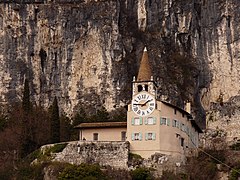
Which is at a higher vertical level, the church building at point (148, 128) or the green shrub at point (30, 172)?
the church building at point (148, 128)

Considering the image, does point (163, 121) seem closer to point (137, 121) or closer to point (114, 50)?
point (137, 121)

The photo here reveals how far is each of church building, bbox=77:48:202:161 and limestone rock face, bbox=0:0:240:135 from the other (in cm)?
2577

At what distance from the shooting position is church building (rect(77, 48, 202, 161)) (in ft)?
238

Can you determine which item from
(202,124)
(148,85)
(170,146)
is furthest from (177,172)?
(202,124)

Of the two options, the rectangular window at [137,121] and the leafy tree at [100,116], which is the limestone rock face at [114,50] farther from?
the rectangular window at [137,121]

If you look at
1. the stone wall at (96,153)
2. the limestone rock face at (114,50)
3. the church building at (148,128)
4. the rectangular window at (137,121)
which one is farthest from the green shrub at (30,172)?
the limestone rock face at (114,50)

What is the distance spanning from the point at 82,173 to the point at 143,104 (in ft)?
32.2

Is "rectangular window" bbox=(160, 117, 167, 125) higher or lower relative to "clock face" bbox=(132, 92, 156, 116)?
lower

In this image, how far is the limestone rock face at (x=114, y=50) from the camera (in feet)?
342

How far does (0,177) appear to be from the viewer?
240 feet

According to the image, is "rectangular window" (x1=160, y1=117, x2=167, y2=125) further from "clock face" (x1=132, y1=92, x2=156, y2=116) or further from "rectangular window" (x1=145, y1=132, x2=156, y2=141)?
"rectangular window" (x1=145, y1=132, x2=156, y2=141)

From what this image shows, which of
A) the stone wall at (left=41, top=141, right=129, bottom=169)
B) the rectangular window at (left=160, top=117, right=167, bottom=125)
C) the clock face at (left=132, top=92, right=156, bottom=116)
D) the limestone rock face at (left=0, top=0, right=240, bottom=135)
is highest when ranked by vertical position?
the limestone rock face at (left=0, top=0, right=240, bottom=135)

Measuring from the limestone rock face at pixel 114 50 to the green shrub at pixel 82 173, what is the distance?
3257 centimetres

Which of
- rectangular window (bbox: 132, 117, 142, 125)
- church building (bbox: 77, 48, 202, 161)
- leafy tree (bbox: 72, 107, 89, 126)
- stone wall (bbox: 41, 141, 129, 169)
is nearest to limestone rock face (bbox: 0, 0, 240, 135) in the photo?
leafy tree (bbox: 72, 107, 89, 126)
